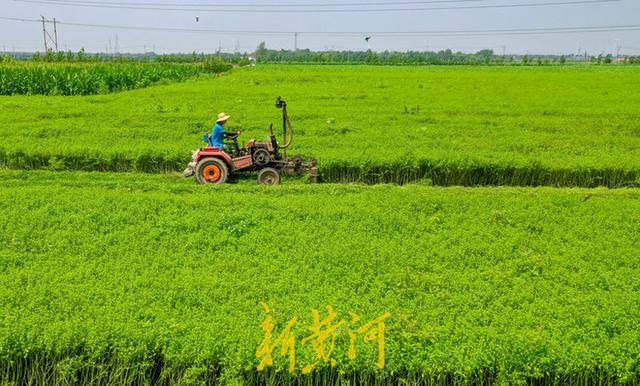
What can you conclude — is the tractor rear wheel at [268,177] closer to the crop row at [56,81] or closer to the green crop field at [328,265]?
the green crop field at [328,265]

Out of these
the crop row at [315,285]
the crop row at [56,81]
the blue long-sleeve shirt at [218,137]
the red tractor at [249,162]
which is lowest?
the crop row at [315,285]

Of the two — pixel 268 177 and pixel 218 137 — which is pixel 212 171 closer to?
pixel 218 137

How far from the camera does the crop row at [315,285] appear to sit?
4379 millimetres

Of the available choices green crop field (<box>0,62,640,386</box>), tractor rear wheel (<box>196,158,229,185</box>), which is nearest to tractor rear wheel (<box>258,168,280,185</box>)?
green crop field (<box>0,62,640,386</box>)

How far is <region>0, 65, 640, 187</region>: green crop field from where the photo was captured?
1131 centimetres

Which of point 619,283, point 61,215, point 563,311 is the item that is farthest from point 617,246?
point 61,215

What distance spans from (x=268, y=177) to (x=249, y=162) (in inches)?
19.8

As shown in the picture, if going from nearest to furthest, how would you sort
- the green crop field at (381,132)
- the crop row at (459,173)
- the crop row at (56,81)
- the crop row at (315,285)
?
the crop row at (315,285) < the crop row at (459,173) < the green crop field at (381,132) < the crop row at (56,81)

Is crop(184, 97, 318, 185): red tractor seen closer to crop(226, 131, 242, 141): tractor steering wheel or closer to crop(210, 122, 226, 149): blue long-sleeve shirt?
crop(226, 131, 242, 141): tractor steering wheel

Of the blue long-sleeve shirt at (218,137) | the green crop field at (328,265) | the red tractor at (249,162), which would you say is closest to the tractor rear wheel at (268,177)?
the red tractor at (249,162)

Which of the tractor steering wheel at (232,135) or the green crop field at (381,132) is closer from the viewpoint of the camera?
the tractor steering wheel at (232,135)

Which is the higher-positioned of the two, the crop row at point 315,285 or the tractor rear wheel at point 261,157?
the tractor rear wheel at point 261,157

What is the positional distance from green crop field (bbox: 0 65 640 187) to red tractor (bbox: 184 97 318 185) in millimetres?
1245

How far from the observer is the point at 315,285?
18.1 ft
